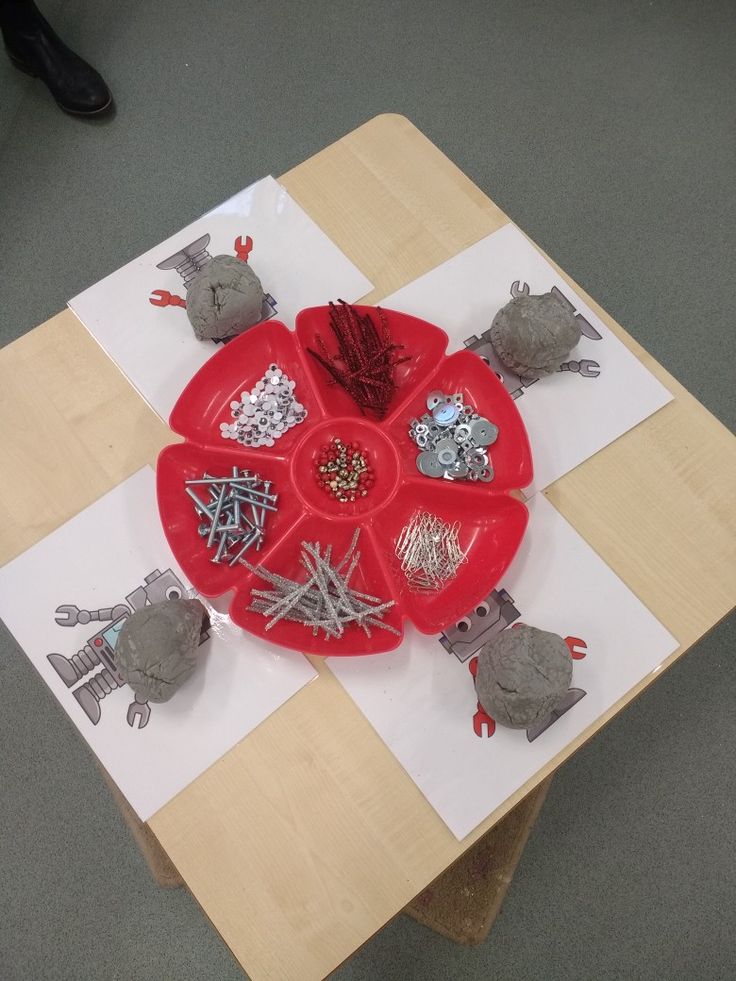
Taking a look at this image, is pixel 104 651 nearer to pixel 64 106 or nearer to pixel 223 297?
pixel 223 297

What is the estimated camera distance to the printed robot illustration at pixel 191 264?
4.69 ft

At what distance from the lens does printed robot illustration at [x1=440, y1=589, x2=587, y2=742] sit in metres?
1.22

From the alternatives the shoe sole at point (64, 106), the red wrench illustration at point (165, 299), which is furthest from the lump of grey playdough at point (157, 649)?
the shoe sole at point (64, 106)

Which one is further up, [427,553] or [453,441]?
[453,441]

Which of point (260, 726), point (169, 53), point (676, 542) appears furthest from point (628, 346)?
point (169, 53)

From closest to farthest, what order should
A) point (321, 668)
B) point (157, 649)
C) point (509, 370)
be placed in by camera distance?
point (157, 649) → point (321, 668) → point (509, 370)

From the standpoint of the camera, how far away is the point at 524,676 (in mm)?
1136

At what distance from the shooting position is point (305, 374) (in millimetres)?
1338

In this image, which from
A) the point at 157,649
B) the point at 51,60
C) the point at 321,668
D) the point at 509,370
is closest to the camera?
the point at 157,649

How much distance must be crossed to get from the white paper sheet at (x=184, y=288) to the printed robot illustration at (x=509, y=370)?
23 centimetres

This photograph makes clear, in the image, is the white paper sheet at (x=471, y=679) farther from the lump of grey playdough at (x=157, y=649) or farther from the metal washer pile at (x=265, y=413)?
the metal washer pile at (x=265, y=413)

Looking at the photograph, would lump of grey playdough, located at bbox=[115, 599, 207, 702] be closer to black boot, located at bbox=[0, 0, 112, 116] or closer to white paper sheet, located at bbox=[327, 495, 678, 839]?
white paper sheet, located at bbox=[327, 495, 678, 839]

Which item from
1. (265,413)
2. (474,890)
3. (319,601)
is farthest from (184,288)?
(474,890)

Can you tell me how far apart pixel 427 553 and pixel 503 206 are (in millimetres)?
1411
